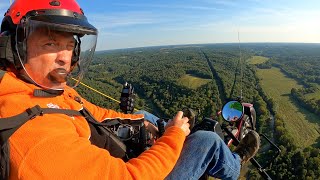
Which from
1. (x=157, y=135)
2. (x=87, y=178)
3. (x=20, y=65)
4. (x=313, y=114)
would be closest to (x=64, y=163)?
(x=87, y=178)

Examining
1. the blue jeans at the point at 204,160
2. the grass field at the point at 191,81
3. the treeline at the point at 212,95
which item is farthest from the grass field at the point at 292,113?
the blue jeans at the point at 204,160

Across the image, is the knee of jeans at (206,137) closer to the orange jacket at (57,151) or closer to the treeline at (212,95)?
the orange jacket at (57,151)

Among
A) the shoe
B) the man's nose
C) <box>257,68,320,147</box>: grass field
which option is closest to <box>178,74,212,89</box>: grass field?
<box>257,68,320,147</box>: grass field

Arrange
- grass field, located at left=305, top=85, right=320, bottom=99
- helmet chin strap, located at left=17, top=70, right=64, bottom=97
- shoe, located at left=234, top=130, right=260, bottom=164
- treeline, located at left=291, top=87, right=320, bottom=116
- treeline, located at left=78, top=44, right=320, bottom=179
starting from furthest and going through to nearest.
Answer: grass field, located at left=305, top=85, right=320, bottom=99
treeline, located at left=291, top=87, right=320, bottom=116
treeline, located at left=78, top=44, right=320, bottom=179
shoe, located at left=234, top=130, right=260, bottom=164
helmet chin strap, located at left=17, top=70, right=64, bottom=97

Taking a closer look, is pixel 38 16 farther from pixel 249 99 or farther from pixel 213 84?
pixel 213 84

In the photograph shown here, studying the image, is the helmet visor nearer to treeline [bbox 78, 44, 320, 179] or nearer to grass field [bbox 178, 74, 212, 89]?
treeline [bbox 78, 44, 320, 179]
